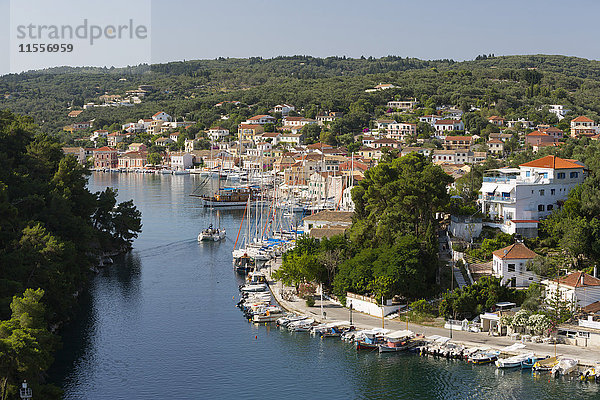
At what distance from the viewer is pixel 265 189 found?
196ft

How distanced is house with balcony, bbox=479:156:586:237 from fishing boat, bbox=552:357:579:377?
8.58 metres

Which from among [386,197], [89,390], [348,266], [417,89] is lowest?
[89,390]

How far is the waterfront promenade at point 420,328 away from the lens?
21.8 m

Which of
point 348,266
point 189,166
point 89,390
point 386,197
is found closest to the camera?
point 89,390

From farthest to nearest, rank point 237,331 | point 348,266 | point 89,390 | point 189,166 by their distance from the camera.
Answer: point 189,166 < point 348,266 < point 237,331 < point 89,390

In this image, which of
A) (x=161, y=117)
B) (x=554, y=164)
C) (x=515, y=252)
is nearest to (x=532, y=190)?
(x=554, y=164)

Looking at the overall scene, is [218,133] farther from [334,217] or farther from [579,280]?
[579,280]

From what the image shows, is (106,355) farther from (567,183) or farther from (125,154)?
(125,154)

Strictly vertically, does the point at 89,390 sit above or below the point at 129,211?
below

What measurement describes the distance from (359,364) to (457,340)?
3.02 m

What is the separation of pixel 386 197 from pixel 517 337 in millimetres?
8969

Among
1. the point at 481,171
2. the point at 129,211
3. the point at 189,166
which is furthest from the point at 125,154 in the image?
the point at 481,171

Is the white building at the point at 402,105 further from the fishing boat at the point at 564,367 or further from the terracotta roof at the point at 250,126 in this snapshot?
the fishing boat at the point at 564,367

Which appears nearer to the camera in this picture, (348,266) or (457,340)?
(457,340)
